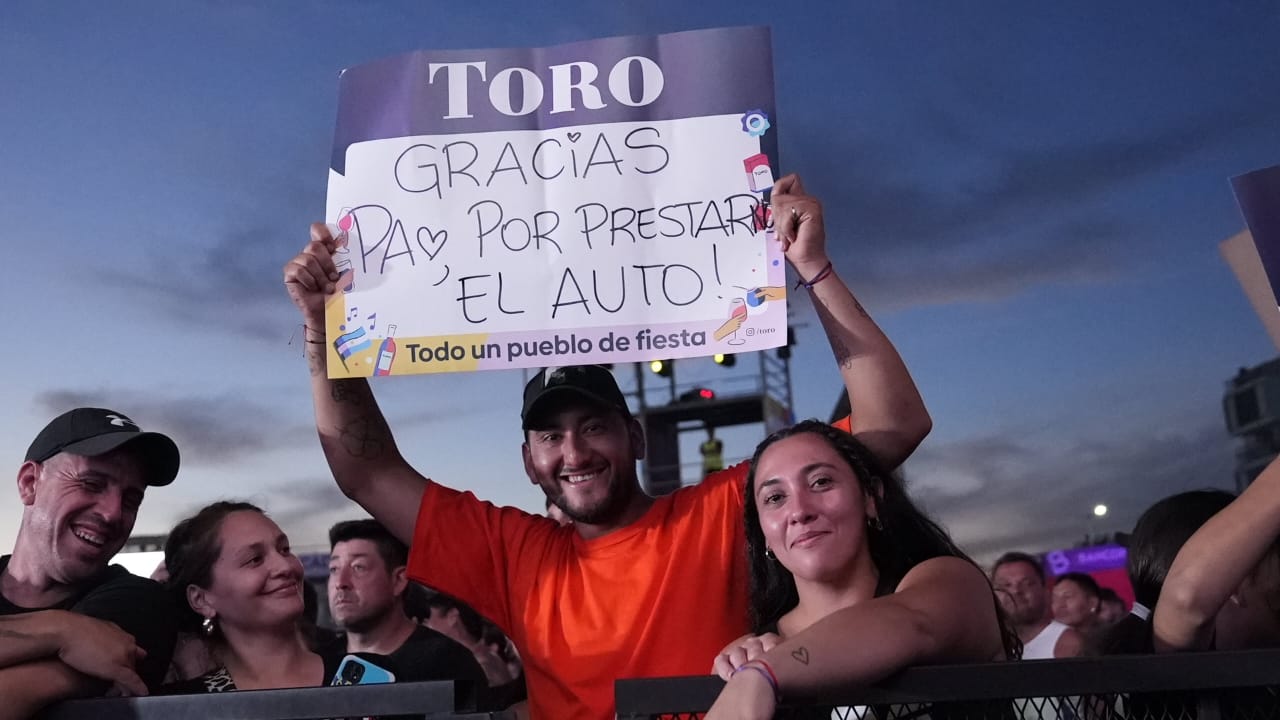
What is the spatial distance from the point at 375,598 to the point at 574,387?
2051 mm

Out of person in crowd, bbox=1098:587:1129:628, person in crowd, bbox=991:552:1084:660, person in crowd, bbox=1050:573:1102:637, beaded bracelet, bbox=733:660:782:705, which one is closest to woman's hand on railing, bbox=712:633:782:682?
beaded bracelet, bbox=733:660:782:705

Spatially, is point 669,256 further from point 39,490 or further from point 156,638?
point 39,490

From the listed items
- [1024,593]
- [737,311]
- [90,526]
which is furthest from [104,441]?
[1024,593]

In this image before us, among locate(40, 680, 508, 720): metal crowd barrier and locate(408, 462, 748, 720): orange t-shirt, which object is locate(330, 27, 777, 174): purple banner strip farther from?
locate(40, 680, 508, 720): metal crowd barrier

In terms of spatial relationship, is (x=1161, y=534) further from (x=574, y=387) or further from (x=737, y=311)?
(x=574, y=387)

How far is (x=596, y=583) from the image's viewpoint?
105 inches

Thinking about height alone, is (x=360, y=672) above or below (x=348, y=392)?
below

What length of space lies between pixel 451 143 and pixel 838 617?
5.43 feet

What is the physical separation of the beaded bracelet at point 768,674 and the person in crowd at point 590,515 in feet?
3.31

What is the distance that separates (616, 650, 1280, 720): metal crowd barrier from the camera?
139 centimetres

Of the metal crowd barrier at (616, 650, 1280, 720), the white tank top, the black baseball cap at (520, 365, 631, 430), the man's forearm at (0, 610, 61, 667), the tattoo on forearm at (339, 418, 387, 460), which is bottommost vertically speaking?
the white tank top

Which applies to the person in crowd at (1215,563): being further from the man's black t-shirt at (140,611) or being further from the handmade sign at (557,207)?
the man's black t-shirt at (140,611)

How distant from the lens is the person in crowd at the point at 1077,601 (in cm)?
773

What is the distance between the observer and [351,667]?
6.21 ft
